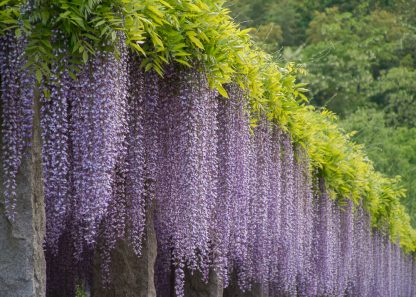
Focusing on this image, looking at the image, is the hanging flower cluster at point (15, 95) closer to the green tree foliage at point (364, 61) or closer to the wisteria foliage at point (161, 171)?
the wisteria foliage at point (161, 171)

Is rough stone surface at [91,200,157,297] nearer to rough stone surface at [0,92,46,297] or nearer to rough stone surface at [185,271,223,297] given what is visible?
rough stone surface at [185,271,223,297]

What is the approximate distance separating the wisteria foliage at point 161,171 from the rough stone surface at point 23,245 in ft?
0.22

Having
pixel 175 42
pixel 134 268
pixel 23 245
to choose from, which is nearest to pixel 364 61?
pixel 134 268

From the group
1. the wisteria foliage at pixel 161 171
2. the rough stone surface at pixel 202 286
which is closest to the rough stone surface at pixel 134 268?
the wisteria foliage at pixel 161 171

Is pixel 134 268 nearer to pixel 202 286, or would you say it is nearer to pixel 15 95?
pixel 202 286

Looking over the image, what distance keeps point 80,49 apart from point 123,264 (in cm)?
212

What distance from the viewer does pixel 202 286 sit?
7.02 meters

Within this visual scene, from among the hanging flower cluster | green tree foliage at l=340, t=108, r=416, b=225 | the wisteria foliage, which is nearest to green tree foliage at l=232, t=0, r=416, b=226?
green tree foliage at l=340, t=108, r=416, b=225

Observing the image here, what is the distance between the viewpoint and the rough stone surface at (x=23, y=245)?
4098 mm

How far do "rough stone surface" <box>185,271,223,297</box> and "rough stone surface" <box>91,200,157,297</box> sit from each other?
3.14 ft

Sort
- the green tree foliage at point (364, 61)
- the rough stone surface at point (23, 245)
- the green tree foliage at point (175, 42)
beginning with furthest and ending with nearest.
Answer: the green tree foliage at point (364, 61) → the green tree foliage at point (175, 42) → the rough stone surface at point (23, 245)

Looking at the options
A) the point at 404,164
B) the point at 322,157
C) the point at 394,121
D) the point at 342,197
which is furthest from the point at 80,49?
the point at 394,121

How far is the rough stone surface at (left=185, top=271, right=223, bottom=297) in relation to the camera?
22.9 feet

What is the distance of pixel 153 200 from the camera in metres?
6.10
